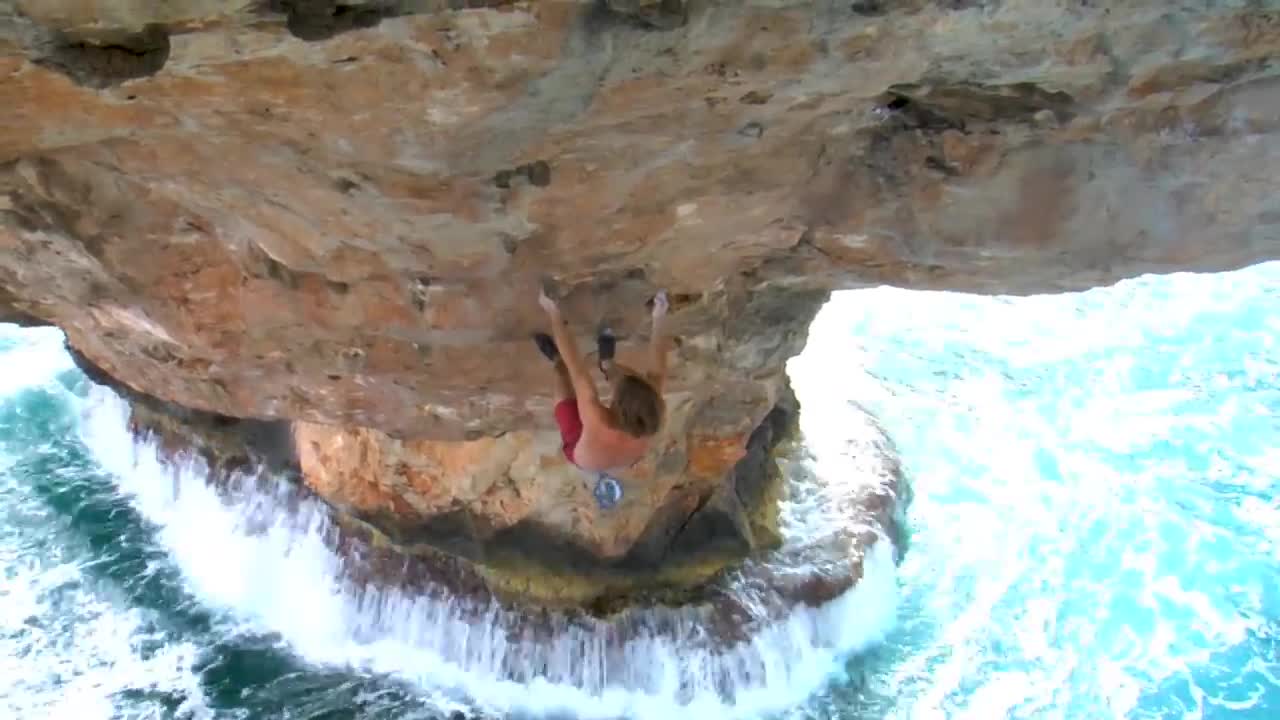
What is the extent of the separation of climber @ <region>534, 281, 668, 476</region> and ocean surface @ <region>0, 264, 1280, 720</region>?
417 cm

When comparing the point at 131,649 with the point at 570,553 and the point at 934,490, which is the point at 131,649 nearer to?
the point at 570,553

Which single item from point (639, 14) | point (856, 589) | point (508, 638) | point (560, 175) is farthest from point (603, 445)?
point (856, 589)

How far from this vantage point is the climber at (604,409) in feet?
16.8

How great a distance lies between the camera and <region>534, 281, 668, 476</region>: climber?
5.13 m

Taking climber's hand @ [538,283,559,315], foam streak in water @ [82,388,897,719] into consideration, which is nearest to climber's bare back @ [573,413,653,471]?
climber's hand @ [538,283,559,315]

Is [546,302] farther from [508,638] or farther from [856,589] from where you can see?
[856,589]

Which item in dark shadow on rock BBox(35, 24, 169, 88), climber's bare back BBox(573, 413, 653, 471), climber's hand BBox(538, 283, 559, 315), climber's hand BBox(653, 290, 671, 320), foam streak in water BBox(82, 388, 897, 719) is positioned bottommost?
foam streak in water BBox(82, 388, 897, 719)

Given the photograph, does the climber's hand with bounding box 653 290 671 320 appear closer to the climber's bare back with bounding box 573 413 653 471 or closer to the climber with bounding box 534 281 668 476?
the climber with bounding box 534 281 668 476

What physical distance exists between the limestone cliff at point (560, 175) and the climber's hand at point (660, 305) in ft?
0.24

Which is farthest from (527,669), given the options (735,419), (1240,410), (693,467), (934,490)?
(1240,410)

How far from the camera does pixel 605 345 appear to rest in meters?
6.27

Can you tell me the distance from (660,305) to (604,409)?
1035 mm

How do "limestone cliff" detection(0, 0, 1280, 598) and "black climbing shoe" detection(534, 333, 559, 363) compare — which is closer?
"limestone cliff" detection(0, 0, 1280, 598)

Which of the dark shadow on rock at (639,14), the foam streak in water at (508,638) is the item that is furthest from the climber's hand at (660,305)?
the foam streak in water at (508,638)
